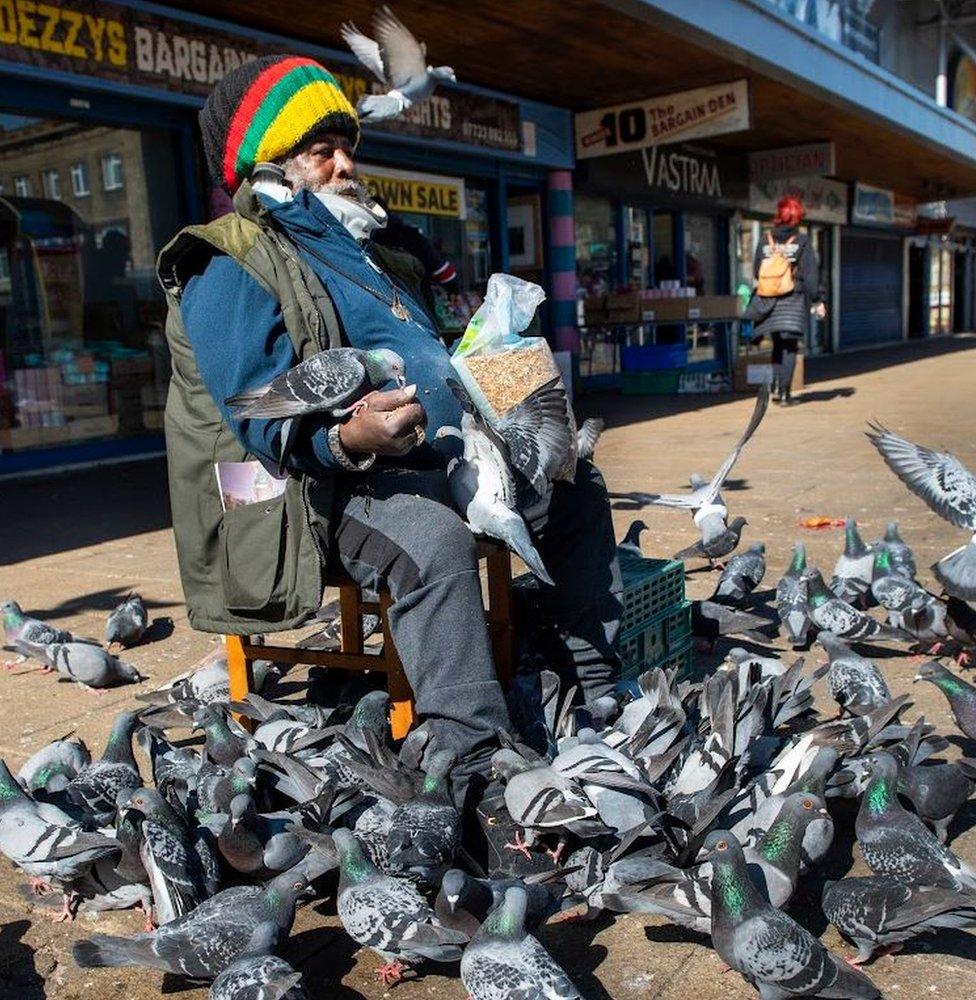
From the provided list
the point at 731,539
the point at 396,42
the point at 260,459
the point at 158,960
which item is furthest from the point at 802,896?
the point at 396,42

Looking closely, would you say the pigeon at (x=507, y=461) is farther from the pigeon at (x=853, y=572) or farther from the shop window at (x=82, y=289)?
the shop window at (x=82, y=289)

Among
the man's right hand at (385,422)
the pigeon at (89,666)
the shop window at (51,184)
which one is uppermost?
the shop window at (51,184)

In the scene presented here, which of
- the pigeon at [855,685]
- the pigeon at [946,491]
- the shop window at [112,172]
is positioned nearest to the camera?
the pigeon at [855,685]

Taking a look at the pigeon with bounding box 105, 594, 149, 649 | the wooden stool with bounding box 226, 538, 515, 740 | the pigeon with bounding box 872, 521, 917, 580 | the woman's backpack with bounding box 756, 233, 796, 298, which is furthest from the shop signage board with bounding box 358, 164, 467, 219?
the wooden stool with bounding box 226, 538, 515, 740

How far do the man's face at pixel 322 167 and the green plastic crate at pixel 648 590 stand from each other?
153 centimetres

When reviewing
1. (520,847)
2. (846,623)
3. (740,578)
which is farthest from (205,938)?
(740,578)

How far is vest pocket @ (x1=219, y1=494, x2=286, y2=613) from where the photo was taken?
2.92 metres

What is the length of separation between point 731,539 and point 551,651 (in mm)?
2281

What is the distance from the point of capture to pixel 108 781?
2934 mm

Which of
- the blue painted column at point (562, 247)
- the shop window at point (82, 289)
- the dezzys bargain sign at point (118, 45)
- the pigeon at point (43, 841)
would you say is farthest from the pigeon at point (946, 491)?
the blue painted column at point (562, 247)

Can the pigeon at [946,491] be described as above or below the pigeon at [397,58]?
below

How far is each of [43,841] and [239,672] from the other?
916mm

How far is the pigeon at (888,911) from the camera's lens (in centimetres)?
219

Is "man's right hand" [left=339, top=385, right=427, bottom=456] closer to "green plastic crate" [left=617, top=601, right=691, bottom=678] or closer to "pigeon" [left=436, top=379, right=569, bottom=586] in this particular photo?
"pigeon" [left=436, top=379, right=569, bottom=586]
